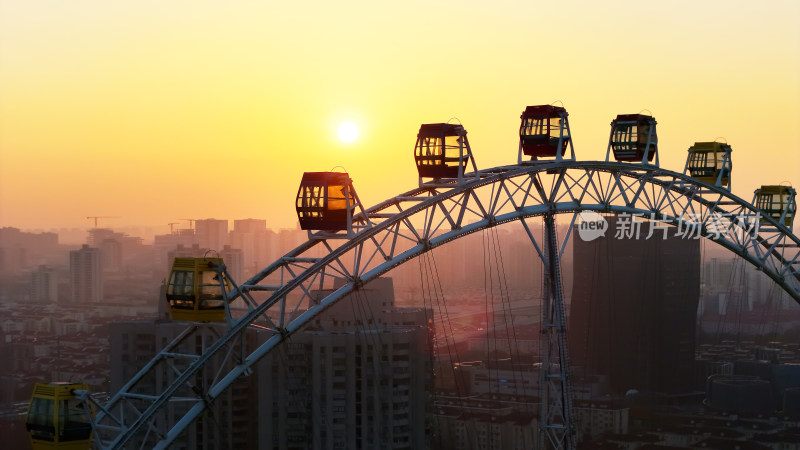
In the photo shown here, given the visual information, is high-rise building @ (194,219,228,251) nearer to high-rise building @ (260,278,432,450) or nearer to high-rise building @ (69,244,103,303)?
high-rise building @ (69,244,103,303)

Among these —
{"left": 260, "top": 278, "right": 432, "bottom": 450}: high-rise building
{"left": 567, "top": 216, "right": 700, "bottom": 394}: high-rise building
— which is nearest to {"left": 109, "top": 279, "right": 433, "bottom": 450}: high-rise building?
{"left": 260, "top": 278, "right": 432, "bottom": 450}: high-rise building

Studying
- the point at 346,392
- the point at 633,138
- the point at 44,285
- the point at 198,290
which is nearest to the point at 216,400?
the point at 346,392

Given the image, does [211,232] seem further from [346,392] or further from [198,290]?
[198,290]

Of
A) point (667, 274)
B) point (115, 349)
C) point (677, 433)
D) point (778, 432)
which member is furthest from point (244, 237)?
point (667, 274)

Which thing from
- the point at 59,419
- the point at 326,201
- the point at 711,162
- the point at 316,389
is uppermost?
the point at 711,162

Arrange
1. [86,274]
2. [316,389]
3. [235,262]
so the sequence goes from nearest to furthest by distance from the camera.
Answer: [316,389]
[235,262]
[86,274]

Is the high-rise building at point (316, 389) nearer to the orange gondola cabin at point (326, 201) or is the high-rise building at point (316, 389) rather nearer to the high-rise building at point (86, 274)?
the orange gondola cabin at point (326, 201)
